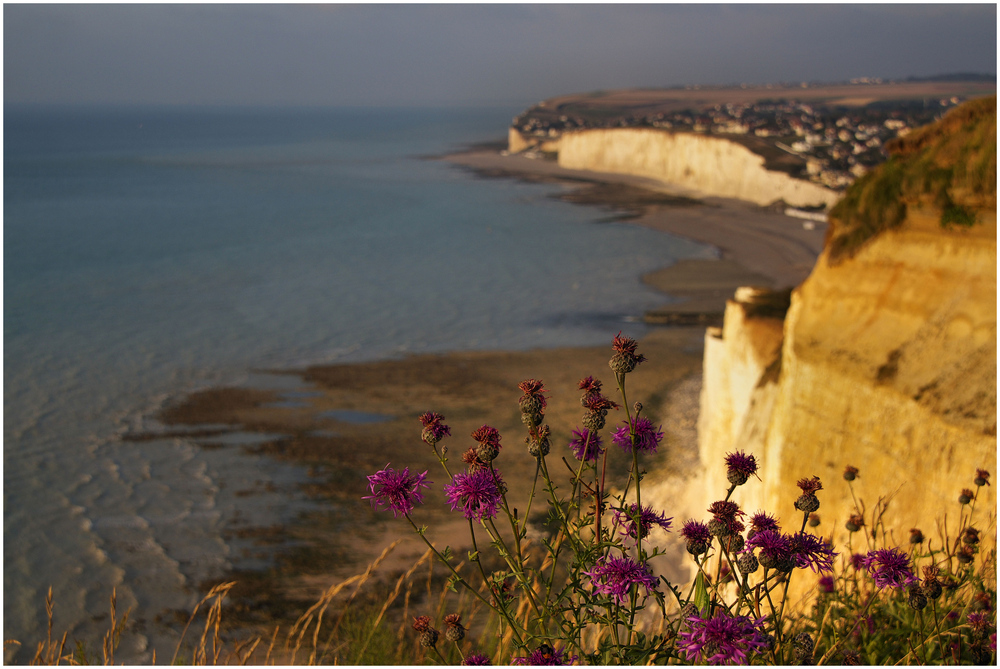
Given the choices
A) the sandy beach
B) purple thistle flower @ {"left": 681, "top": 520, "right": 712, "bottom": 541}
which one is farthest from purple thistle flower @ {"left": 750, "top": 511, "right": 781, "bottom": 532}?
the sandy beach

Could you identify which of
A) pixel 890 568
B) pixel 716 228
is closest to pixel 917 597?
pixel 890 568

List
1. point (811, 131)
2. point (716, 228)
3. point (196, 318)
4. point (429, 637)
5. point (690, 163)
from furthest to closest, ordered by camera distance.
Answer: point (811, 131), point (690, 163), point (716, 228), point (196, 318), point (429, 637)

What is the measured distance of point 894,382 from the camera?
6.78 m

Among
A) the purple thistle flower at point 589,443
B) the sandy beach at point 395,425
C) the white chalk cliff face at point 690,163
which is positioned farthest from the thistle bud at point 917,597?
the white chalk cliff face at point 690,163

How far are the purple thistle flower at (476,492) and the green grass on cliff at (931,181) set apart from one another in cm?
667

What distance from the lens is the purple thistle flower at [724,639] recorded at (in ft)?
5.38

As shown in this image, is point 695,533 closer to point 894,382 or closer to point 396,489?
point 396,489

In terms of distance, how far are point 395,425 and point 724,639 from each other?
16.6 meters

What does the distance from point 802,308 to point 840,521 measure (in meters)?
2.58

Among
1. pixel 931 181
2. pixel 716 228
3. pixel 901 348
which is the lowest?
pixel 716 228

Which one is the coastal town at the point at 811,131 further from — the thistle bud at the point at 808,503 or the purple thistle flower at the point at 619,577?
the purple thistle flower at the point at 619,577

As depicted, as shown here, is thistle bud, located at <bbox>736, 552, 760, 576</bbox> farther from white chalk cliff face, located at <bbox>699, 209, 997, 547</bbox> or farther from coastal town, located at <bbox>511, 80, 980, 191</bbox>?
coastal town, located at <bbox>511, 80, 980, 191</bbox>

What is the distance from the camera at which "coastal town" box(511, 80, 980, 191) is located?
59719 millimetres

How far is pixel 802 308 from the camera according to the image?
8.04 m
